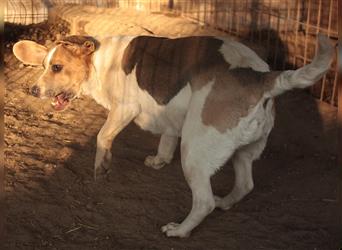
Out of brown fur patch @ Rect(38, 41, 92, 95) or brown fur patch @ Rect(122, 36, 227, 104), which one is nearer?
brown fur patch @ Rect(122, 36, 227, 104)

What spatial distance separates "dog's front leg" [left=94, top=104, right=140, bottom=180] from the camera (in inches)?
189

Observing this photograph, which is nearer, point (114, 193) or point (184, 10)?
point (114, 193)

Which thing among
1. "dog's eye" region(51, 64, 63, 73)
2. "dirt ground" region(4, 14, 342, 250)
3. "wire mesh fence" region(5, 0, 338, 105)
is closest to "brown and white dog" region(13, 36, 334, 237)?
"dog's eye" region(51, 64, 63, 73)

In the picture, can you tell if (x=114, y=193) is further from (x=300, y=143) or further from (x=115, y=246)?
(x=300, y=143)

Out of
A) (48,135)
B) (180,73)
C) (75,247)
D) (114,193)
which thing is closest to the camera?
(75,247)

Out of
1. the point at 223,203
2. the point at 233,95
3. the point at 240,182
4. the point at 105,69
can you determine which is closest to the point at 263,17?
the point at 105,69

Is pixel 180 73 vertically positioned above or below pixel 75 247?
above

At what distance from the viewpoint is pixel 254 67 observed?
165 inches

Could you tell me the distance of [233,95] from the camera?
4.06 m

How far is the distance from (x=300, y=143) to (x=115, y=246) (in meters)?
2.51

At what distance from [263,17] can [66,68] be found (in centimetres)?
399

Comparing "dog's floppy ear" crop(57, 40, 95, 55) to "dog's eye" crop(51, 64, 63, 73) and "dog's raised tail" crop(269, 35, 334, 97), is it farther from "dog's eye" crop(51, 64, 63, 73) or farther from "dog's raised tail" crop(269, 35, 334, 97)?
"dog's raised tail" crop(269, 35, 334, 97)

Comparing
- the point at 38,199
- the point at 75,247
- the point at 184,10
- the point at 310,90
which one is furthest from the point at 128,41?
the point at 184,10

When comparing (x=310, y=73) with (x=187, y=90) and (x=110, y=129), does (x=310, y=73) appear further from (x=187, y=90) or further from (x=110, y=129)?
(x=110, y=129)
